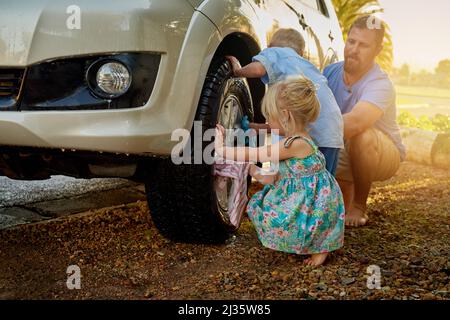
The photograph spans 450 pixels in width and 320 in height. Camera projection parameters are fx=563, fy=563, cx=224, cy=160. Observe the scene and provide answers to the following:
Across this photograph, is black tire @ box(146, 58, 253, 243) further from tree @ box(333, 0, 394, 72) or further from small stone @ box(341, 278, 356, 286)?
tree @ box(333, 0, 394, 72)

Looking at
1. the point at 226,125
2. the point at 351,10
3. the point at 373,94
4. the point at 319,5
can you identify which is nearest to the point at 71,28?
the point at 226,125

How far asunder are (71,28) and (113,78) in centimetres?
24

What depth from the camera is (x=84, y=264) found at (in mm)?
2488

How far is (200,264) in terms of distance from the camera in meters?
2.53

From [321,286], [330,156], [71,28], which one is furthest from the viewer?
[330,156]

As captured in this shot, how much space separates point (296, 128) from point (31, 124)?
1.15 metres

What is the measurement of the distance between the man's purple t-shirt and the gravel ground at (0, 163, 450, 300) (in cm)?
59

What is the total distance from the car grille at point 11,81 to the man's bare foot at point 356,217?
1.97 m

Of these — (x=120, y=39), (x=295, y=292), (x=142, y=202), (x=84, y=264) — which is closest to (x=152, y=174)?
(x=84, y=264)

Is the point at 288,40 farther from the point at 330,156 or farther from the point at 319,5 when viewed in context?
the point at 319,5

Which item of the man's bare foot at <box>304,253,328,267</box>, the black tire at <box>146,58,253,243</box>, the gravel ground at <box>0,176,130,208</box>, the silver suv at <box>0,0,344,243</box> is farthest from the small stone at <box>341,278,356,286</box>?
the gravel ground at <box>0,176,130,208</box>

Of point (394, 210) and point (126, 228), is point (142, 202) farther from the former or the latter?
point (394, 210)

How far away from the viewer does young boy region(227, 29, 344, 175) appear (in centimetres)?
276

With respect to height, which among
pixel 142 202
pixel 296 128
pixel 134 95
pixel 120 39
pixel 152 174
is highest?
pixel 120 39
